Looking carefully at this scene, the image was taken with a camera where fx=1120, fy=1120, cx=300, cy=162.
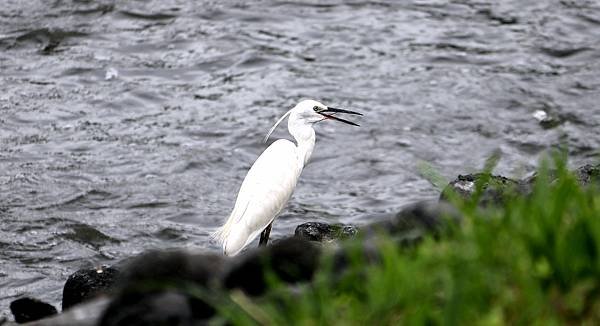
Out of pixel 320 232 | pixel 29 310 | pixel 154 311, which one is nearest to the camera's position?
pixel 154 311

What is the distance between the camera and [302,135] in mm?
7789

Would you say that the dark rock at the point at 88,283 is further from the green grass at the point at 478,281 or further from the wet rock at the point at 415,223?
the green grass at the point at 478,281

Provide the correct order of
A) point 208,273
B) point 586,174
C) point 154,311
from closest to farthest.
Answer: point 154,311 < point 208,273 < point 586,174

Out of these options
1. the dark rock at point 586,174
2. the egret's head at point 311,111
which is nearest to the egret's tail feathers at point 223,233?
the egret's head at point 311,111

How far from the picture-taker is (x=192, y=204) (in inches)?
356

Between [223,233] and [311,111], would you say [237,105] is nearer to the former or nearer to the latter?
[311,111]

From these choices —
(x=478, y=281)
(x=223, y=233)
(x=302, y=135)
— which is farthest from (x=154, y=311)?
(x=302, y=135)

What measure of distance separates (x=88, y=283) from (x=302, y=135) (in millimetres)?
2779

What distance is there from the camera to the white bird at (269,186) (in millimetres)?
7223

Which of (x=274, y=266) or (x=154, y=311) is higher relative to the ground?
(x=154, y=311)

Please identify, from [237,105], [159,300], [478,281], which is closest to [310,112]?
[237,105]

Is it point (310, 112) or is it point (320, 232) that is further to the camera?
point (310, 112)

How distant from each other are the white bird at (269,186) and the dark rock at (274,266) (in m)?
3.00

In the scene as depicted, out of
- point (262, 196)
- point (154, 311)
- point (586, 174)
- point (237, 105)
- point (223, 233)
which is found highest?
point (154, 311)
